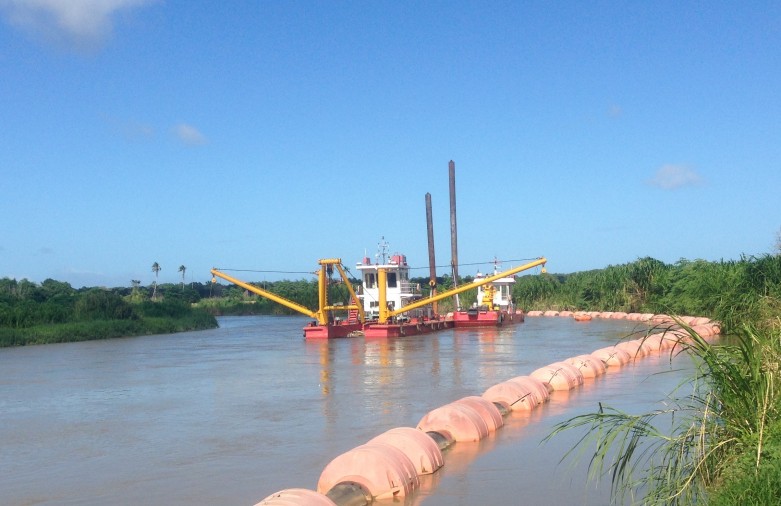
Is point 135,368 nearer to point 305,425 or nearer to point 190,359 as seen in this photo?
point 190,359

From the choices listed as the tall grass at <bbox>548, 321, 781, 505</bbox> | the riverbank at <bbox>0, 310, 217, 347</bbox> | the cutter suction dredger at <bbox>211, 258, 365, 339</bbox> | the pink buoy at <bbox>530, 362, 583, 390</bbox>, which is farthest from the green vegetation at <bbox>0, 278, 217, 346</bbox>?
the tall grass at <bbox>548, 321, 781, 505</bbox>

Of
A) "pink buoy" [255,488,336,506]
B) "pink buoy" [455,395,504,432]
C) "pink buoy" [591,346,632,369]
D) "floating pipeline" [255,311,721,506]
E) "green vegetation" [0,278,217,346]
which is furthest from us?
"green vegetation" [0,278,217,346]

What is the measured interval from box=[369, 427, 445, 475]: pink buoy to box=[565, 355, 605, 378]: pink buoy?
24.8 ft

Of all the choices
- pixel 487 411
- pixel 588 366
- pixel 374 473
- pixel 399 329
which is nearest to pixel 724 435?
pixel 374 473

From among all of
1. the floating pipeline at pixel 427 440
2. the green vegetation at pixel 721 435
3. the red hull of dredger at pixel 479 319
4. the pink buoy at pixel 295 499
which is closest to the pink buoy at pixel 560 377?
the floating pipeline at pixel 427 440

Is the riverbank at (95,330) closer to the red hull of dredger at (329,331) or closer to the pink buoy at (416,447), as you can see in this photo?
the red hull of dredger at (329,331)

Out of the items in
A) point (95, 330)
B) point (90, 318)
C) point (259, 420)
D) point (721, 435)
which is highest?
point (90, 318)

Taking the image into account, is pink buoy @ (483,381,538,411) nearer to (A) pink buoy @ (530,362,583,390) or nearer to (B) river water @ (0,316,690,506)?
(B) river water @ (0,316,690,506)

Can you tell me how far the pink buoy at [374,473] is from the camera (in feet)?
21.8

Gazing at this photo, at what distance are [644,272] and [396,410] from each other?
3567cm

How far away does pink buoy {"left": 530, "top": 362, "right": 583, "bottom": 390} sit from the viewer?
1326 cm

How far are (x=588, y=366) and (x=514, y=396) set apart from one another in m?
4.25

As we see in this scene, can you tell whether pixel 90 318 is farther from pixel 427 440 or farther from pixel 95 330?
pixel 427 440

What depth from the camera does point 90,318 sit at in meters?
37.7
